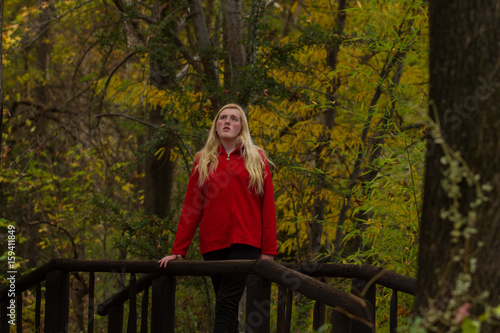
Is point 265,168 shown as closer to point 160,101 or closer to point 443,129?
point 443,129

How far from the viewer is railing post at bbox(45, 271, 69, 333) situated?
4.39 meters

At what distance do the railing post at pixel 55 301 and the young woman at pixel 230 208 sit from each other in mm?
1003

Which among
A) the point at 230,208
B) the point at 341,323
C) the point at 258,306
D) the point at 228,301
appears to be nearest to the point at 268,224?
the point at 230,208

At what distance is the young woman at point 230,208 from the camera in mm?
3746

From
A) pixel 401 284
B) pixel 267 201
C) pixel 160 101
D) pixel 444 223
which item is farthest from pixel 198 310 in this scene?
pixel 444 223

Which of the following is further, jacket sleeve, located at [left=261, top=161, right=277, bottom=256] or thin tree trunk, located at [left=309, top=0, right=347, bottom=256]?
thin tree trunk, located at [left=309, top=0, right=347, bottom=256]

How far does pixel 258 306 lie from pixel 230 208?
2.53 ft

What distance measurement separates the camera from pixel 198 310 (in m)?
9.44

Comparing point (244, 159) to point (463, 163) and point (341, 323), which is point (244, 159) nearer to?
point (341, 323)

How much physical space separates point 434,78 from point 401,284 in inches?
61.4

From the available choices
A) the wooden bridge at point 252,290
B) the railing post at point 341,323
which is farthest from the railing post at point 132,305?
Result: the railing post at point 341,323

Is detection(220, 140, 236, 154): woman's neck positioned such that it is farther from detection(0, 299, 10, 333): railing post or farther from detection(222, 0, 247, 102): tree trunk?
detection(222, 0, 247, 102): tree trunk

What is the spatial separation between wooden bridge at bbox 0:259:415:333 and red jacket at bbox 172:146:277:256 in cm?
21

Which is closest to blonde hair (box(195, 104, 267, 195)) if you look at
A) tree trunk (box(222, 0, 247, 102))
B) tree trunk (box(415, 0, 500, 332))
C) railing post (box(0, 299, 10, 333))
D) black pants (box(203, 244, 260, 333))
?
black pants (box(203, 244, 260, 333))
